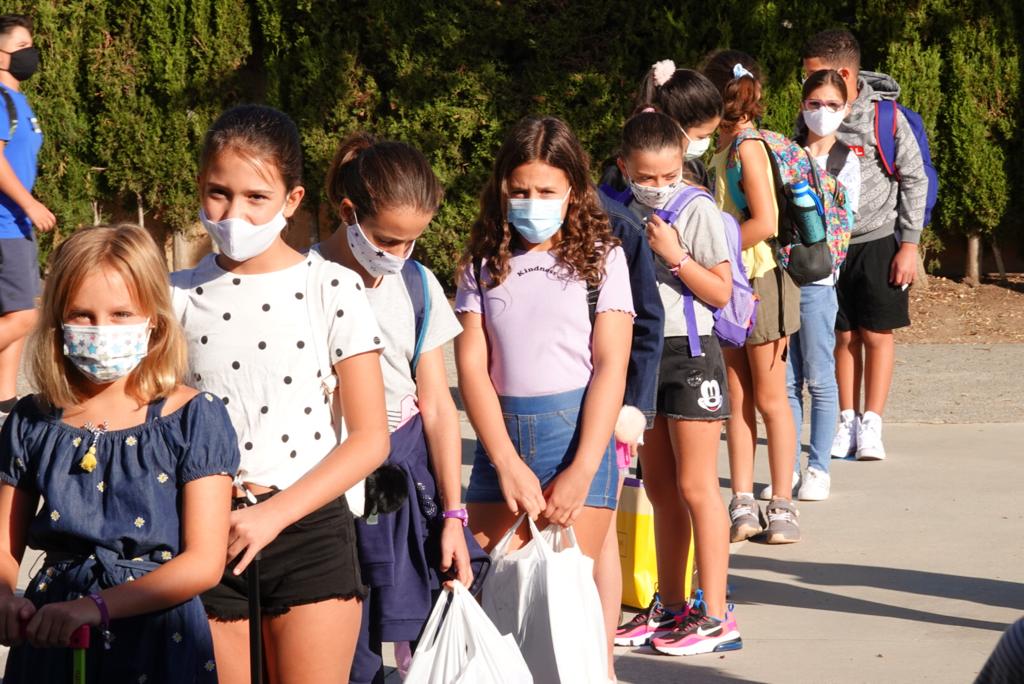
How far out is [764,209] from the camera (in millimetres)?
5520

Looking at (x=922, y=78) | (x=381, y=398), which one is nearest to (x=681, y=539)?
(x=381, y=398)

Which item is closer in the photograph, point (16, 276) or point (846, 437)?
point (846, 437)

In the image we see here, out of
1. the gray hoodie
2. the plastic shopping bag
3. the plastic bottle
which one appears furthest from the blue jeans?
the plastic shopping bag

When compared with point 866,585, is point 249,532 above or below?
above

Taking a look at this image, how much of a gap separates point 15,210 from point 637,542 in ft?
14.2

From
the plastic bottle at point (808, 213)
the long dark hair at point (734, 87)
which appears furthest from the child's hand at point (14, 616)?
the plastic bottle at point (808, 213)

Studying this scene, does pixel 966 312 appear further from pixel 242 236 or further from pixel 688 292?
pixel 242 236

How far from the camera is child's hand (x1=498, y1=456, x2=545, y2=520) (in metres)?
3.61

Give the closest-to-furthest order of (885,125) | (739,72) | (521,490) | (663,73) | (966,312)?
1. (521,490)
2. (663,73)
3. (739,72)
4. (885,125)
5. (966,312)

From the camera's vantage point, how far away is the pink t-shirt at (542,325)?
3.72 m

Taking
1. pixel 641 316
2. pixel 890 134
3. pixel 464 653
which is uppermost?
pixel 890 134

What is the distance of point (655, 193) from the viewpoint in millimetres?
4531

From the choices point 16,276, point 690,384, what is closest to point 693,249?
point 690,384

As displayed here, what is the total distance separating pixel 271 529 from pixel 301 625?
256 millimetres
